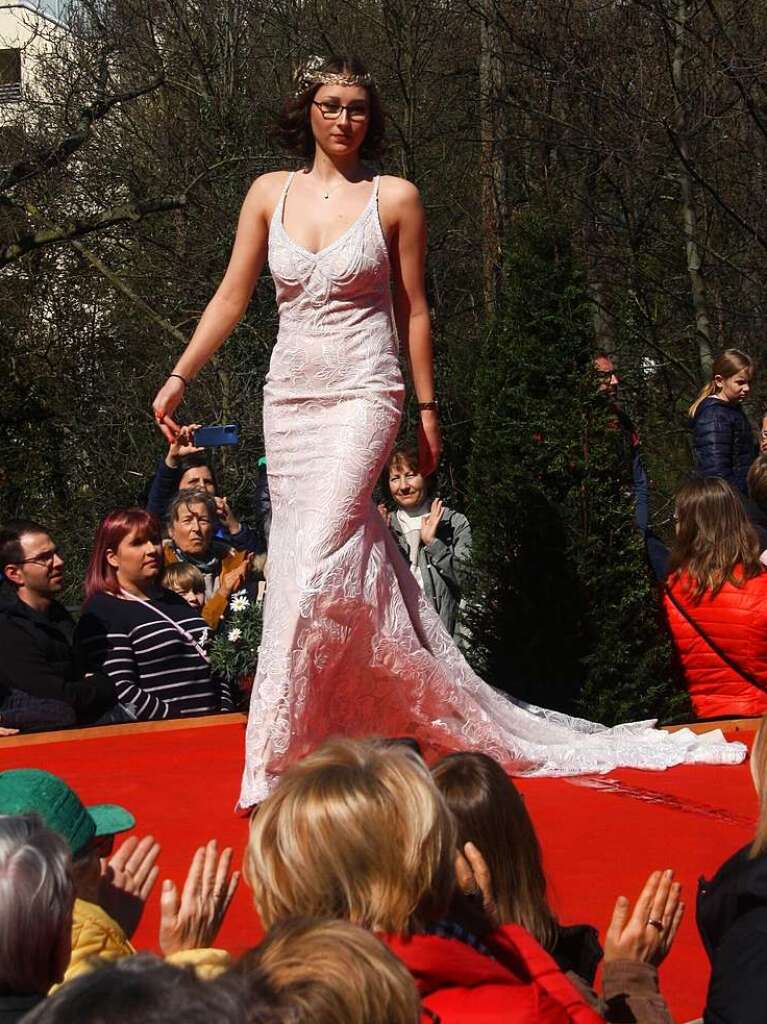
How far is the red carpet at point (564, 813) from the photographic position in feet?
13.4

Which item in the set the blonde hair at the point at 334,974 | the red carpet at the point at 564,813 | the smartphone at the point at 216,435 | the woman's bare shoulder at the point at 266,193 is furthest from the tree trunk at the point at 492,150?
the blonde hair at the point at 334,974

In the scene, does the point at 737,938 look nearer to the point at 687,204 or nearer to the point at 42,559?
the point at 42,559

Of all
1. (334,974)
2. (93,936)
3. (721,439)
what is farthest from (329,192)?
(334,974)

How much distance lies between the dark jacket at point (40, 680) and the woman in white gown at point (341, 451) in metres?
1.14

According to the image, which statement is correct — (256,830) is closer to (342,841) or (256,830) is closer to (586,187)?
(342,841)

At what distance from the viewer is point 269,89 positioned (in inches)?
559

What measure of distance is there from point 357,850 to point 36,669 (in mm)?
3856

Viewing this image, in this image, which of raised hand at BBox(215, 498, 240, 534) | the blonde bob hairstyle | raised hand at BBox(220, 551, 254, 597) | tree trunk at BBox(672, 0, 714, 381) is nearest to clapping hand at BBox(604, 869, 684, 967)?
the blonde bob hairstyle

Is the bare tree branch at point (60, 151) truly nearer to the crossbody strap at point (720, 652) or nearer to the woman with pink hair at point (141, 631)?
the woman with pink hair at point (141, 631)

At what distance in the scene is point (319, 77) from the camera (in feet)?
17.7

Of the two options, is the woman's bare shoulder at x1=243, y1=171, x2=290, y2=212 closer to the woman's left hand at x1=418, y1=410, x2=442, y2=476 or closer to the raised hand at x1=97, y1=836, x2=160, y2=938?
the woman's left hand at x1=418, y1=410, x2=442, y2=476

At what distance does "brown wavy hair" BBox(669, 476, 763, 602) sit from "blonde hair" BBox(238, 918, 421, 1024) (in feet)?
14.3

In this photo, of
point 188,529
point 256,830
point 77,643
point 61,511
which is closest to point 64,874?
point 256,830

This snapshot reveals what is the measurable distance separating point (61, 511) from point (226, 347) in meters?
2.39
